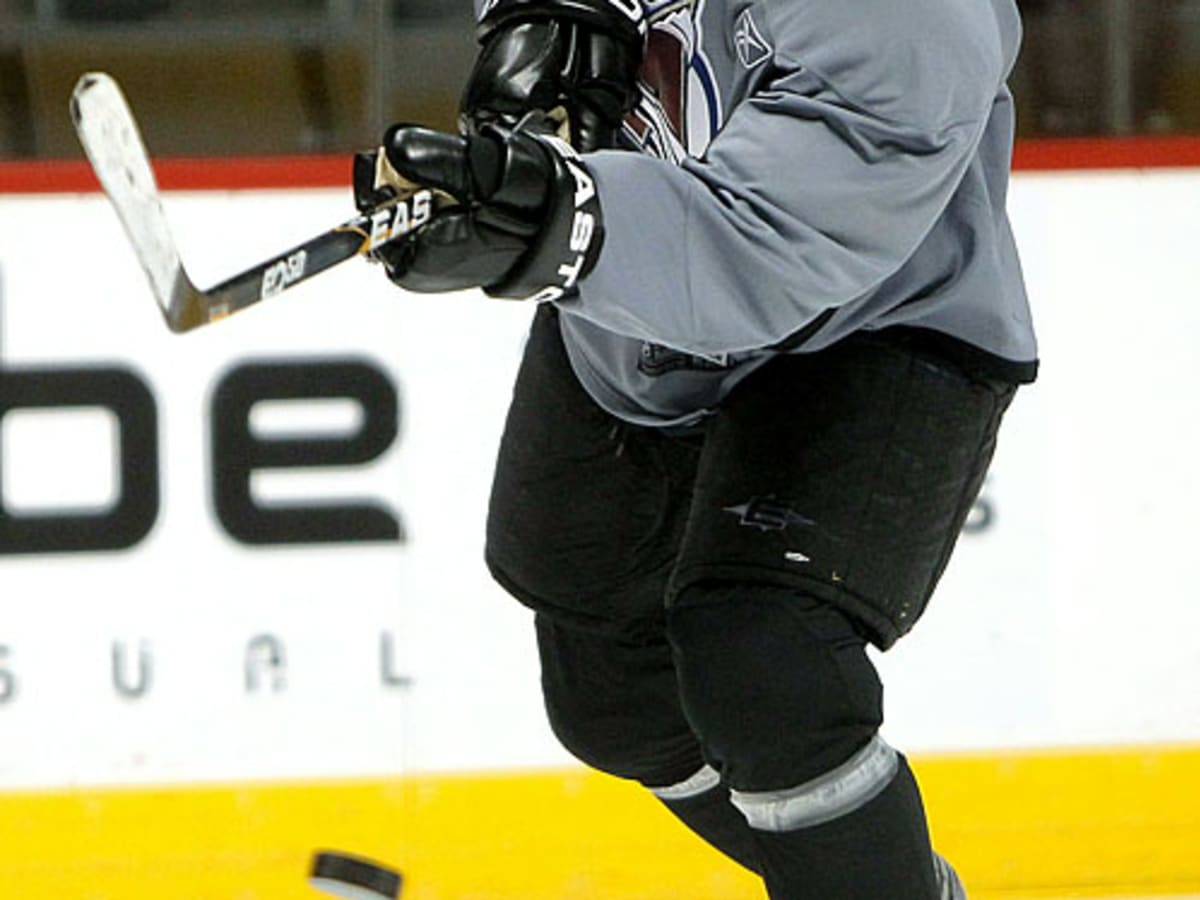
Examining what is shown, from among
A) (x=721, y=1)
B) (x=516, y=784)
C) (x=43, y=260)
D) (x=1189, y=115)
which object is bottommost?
(x=516, y=784)

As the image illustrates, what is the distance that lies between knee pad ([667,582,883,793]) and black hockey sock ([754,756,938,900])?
35mm

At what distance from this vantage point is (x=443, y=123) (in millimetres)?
2422

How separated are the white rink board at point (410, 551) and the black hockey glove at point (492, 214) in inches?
45.7

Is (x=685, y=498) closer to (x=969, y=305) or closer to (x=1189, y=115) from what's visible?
(x=969, y=305)

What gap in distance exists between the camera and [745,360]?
4.52ft

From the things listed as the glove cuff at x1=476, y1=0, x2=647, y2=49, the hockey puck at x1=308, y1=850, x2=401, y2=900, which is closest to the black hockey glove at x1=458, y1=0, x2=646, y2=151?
the glove cuff at x1=476, y1=0, x2=647, y2=49

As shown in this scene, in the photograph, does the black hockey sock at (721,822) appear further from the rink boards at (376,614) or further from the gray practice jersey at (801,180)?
the rink boards at (376,614)

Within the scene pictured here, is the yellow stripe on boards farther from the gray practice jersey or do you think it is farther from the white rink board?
the gray practice jersey

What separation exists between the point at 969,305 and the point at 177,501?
1177mm

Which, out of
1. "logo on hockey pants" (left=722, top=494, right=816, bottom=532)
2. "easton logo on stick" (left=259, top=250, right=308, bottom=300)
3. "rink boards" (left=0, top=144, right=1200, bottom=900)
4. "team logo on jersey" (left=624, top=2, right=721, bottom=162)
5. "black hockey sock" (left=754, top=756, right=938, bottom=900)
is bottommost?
"rink boards" (left=0, top=144, right=1200, bottom=900)

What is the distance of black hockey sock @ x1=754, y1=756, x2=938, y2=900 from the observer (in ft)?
4.18

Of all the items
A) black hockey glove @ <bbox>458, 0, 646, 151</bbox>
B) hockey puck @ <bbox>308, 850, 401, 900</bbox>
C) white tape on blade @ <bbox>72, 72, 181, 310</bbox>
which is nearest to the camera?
white tape on blade @ <bbox>72, 72, 181, 310</bbox>

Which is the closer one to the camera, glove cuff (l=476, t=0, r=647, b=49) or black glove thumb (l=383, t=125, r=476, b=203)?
black glove thumb (l=383, t=125, r=476, b=203)

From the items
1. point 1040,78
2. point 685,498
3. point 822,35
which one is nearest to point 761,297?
point 822,35
